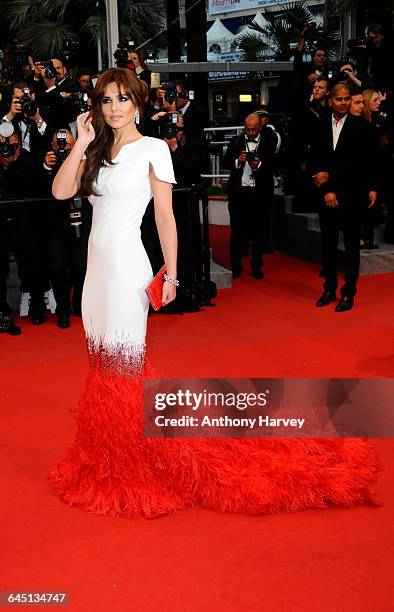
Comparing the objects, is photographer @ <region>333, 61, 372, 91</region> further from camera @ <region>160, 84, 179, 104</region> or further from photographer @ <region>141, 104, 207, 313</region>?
photographer @ <region>141, 104, 207, 313</region>

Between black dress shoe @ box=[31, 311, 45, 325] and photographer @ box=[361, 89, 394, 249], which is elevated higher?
photographer @ box=[361, 89, 394, 249]

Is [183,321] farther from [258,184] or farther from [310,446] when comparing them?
[310,446]

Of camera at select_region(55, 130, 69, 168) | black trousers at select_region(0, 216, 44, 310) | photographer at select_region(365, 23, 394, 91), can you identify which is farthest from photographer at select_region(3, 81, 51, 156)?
photographer at select_region(365, 23, 394, 91)

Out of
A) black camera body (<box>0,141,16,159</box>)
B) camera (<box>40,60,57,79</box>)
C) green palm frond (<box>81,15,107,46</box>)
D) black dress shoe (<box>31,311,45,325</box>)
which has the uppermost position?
green palm frond (<box>81,15,107,46</box>)

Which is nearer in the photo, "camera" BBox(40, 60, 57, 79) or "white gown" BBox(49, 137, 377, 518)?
"white gown" BBox(49, 137, 377, 518)

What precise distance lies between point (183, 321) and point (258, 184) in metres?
2.04

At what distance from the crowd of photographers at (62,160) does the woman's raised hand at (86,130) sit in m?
2.92

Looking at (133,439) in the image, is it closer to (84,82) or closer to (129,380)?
(129,380)

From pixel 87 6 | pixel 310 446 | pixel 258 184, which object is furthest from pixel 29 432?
pixel 87 6

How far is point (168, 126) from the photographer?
263 inches

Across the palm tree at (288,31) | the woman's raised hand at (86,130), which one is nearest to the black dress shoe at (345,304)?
the woman's raised hand at (86,130)

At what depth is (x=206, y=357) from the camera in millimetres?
5559

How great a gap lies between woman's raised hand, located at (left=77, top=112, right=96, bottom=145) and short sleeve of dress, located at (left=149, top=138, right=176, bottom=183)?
22 cm

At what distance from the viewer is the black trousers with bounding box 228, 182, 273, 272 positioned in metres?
8.11
